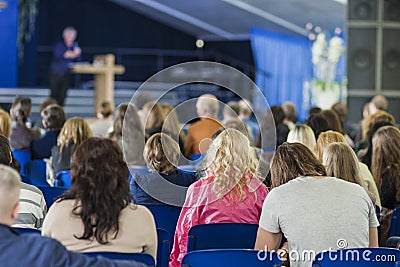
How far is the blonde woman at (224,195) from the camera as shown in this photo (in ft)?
12.8

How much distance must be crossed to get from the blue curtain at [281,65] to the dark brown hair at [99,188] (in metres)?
14.0

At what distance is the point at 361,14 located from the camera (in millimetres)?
9828

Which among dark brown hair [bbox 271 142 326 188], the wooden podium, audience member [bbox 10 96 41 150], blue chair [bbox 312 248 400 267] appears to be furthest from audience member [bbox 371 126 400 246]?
the wooden podium

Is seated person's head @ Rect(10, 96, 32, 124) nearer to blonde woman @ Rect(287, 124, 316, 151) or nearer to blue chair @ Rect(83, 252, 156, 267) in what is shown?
blonde woman @ Rect(287, 124, 316, 151)

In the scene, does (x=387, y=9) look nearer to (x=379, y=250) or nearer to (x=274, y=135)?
(x=274, y=135)

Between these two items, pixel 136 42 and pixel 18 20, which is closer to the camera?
pixel 18 20

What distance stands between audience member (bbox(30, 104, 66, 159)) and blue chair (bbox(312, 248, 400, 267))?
12.6ft

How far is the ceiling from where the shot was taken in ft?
50.0

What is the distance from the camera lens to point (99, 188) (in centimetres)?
Result: 285

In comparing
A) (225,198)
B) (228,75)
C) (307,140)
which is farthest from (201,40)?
(225,198)

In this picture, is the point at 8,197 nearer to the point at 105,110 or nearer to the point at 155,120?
the point at 155,120

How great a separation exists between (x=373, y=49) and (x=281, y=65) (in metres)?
7.94

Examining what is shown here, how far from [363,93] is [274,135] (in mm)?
3064

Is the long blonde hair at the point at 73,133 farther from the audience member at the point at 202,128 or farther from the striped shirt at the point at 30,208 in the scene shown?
the striped shirt at the point at 30,208
